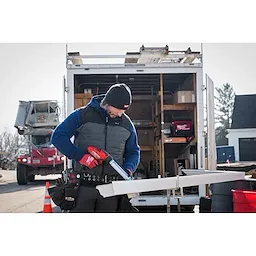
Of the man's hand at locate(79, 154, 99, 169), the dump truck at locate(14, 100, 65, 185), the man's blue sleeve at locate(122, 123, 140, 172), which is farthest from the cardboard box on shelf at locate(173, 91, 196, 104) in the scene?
the dump truck at locate(14, 100, 65, 185)

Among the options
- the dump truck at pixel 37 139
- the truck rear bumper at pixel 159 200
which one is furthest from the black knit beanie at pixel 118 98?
the dump truck at pixel 37 139

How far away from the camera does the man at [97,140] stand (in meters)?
4.09

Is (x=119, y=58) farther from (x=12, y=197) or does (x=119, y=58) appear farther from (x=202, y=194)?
(x=12, y=197)

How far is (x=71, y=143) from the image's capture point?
161 inches

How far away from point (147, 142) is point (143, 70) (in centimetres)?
263

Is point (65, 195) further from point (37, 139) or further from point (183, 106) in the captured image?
point (37, 139)

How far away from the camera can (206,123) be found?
656cm

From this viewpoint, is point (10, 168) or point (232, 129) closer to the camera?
point (10, 168)

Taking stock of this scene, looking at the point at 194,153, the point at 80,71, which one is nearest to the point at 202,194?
the point at 194,153

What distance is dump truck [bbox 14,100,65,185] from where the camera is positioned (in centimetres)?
1406

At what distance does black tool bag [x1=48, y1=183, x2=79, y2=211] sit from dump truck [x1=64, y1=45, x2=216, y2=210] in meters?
2.05

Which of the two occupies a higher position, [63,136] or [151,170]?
[63,136]

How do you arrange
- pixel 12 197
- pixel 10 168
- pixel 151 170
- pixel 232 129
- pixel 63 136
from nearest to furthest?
pixel 63 136 → pixel 151 170 → pixel 12 197 → pixel 10 168 → pixel 232 129
